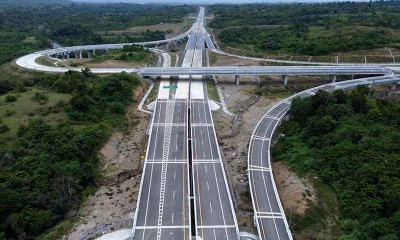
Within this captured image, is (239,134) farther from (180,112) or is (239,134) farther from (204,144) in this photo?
(180,112)

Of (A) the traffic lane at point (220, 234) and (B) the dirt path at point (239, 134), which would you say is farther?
(B) the dirt path at point (239, 134)

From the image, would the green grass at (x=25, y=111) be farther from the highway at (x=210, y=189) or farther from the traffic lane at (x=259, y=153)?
the traffic lane at (x=259, y=153)

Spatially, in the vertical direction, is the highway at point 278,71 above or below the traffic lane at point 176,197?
above

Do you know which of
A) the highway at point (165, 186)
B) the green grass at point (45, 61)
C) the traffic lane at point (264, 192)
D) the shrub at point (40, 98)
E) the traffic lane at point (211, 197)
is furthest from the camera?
the green grass at point (45, 61)

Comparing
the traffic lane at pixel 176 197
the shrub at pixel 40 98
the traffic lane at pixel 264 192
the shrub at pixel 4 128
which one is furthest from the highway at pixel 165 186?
the shrub at pixel 4 128

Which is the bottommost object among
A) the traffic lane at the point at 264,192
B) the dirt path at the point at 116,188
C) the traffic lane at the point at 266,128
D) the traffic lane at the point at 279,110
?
the dirt path at the point at 116,188

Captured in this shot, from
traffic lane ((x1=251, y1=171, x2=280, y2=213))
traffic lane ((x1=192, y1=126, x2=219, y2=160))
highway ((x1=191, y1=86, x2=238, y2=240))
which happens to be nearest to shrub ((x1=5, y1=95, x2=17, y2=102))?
highway ((x1=191, y1=86, x2=238, y2=240))

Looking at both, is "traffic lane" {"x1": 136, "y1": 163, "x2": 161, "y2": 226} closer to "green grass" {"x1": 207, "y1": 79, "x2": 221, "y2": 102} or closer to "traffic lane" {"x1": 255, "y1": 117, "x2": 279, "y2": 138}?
"traffic lane" {"x1": 255, "y1": 117, "x2": 279, "y2": 138}

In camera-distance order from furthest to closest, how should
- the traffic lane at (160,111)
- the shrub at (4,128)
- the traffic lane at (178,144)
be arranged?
the traffic lane at (160,111), the shrub at (4,128), the traffic lane at (178,144)
